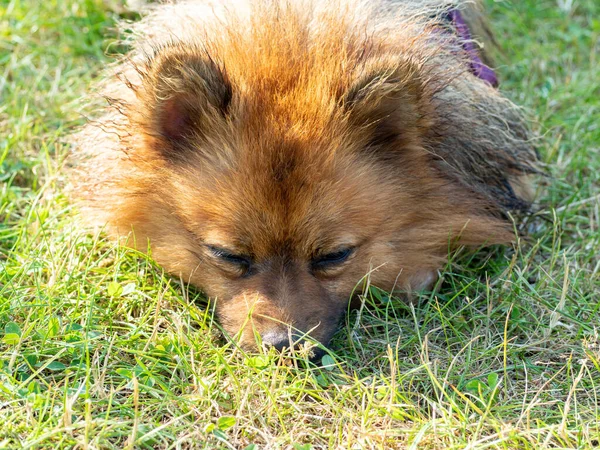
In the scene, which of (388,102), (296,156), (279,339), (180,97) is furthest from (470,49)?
(279,339)

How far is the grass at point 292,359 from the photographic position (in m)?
3.13

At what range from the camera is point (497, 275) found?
4.15 metres

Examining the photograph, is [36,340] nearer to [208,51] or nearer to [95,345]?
[95,345]

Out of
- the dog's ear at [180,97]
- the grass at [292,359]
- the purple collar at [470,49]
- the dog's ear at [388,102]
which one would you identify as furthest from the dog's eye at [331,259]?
the purple collar at [470,49]

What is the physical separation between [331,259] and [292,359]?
1.66 feet

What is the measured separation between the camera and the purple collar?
4.33 metres

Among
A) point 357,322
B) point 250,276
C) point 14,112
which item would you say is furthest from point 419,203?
point 14,112

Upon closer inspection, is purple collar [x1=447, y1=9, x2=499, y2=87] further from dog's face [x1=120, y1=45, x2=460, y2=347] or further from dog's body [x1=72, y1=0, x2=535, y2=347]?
dog's face [x1=120, y1=45, x2=460, y2=347]

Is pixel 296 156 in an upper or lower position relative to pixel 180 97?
lower

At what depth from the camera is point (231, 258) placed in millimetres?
3582

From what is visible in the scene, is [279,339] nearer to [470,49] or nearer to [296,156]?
[296,156]

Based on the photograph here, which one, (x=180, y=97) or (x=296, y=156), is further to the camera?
(x=180, y=97)

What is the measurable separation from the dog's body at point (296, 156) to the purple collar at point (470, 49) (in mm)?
266

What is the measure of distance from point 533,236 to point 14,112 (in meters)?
3.57
